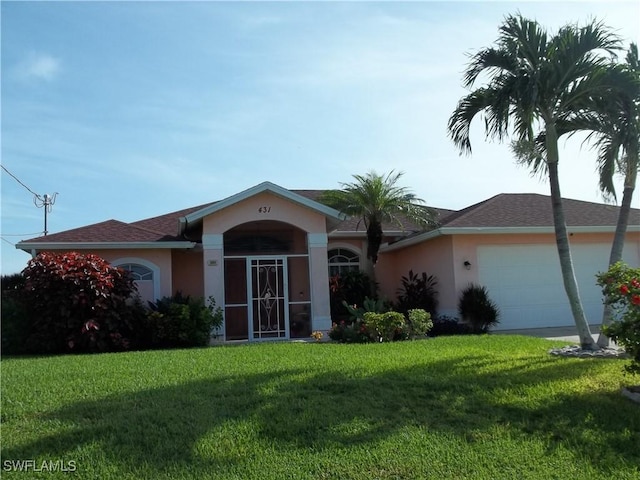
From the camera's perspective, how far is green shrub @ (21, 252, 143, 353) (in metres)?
13.1

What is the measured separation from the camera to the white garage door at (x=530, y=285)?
16859 millimetres

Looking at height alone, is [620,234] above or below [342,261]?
below

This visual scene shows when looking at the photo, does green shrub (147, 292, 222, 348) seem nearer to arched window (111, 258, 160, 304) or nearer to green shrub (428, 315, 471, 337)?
arched window (111, 258, 160, 304)

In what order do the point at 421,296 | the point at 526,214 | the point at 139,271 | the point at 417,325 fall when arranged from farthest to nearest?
the point at 526,214 → the point at 421,296 → the point at 139,271 → the point at 417,325

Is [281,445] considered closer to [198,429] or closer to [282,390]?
[198,429]

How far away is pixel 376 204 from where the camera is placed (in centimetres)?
1797

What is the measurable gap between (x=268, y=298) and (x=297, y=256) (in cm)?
149

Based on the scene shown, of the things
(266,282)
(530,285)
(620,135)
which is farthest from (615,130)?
(266,282)

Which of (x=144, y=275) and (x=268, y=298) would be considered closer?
(x=144, y=275)

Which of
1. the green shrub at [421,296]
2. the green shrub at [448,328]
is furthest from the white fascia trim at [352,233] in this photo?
the green shrub at [448,328]

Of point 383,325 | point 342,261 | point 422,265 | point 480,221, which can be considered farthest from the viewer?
point 342,261

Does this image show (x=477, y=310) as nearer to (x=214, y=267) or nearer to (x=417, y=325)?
(x=417, y=325)

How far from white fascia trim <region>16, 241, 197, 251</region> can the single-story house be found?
3cm

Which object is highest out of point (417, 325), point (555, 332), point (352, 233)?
point (352, 233)
